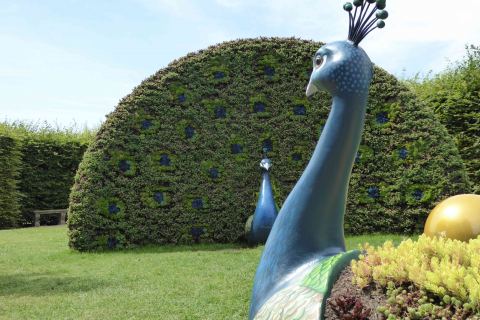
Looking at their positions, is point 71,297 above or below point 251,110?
below

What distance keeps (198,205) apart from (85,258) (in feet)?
8.79

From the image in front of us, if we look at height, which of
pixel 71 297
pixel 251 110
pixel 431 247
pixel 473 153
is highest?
pixel 251 110

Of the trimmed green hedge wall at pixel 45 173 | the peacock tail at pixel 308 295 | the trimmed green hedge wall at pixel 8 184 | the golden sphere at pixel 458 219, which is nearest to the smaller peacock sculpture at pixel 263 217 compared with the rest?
the golden sphere at pixel 458 219

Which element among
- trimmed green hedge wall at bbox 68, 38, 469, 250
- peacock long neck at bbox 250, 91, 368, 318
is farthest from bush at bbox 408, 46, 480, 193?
peacock long neck at bbox 250, 91, 368, 318

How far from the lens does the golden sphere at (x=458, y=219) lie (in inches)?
222

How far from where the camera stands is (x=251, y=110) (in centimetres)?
1145

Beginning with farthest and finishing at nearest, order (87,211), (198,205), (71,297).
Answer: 1. (198,205)
2. (87,211)
3. (71,297)

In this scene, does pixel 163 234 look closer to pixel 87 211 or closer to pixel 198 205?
pixel 198 205

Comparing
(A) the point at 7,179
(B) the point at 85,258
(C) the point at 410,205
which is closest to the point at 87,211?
(B) the point at 85,258

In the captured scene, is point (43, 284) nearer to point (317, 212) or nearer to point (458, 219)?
point (458, 219)

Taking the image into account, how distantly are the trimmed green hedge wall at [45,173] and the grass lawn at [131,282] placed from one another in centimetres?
766

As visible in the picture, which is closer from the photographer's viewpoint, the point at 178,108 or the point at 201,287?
the point at 201,287

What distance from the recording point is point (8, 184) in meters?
17.3

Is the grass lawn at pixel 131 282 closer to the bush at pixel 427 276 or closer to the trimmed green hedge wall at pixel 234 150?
the trimmed green hedge wall at pixel 234 150
